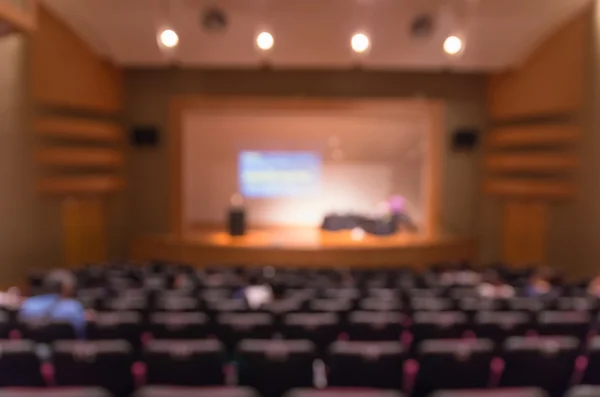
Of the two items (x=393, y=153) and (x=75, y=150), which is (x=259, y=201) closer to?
(x=393, y=153)

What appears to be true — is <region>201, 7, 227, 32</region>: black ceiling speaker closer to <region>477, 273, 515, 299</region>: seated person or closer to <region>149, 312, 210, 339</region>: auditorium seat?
<region>477, 273, 515, 299</region>: seated person

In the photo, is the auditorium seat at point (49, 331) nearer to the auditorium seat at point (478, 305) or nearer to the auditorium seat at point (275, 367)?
the auditorium seat at point (275, 367)

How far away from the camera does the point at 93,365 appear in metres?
3.72

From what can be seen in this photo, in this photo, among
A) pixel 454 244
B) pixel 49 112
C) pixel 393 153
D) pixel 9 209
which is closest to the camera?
pixel 9 209

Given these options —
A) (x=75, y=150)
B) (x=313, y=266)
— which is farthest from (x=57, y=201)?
(x=313, y=266)

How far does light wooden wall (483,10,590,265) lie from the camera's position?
10875 millimetres

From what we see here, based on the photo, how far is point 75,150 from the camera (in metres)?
11.7

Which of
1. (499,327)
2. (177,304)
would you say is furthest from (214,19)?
(499,327)

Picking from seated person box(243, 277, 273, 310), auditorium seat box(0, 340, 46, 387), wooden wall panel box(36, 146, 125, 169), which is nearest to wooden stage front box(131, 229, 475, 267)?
wooden wall panel box(36, 146, 125, 169)

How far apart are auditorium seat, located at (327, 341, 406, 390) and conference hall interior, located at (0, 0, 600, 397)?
399 mm

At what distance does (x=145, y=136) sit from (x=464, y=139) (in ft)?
21.3

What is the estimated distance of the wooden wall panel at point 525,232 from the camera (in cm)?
1184

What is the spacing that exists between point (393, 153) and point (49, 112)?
8406mm

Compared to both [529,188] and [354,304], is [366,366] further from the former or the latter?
[529,188]
